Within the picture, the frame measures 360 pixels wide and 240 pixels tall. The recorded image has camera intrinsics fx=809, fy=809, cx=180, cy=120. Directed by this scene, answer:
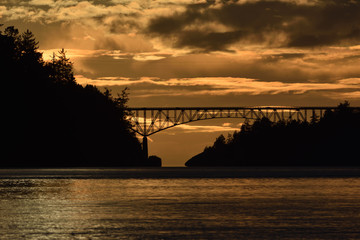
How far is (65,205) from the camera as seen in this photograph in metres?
29.8

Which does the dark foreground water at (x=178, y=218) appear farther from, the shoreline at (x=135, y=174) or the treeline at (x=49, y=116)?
the treeline at (x=49, y=116)

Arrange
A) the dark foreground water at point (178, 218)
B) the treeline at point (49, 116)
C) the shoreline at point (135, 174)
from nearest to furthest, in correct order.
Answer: the dark foreground water at point (178, 218) < the shoreline at point (135, 174) < the treeline at point (49, 116)

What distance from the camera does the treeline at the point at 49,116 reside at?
303 ft

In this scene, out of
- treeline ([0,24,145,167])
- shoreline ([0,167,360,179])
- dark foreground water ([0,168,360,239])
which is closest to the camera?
dark foreground water ([0,168,360,239])

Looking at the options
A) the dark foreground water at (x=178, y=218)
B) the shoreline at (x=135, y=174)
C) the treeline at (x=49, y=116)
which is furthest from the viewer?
the treeline at (x=49, y=116)

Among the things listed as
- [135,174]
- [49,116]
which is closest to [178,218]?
[135,174]

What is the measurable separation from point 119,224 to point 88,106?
329 feet

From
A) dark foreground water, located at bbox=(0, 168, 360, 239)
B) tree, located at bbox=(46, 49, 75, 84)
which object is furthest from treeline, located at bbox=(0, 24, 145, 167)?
dark foreground water, located at bbox=(0, 168, 360, 239)

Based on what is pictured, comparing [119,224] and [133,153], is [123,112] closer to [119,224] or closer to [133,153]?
[133,153]

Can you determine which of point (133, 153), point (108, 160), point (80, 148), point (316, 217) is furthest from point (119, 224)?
point (133, 153)

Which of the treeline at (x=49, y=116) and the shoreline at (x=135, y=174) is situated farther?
the treeline at (x=49, y=116)

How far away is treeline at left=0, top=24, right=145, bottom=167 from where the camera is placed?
92.3 meters

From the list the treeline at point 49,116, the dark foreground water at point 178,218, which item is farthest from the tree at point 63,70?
the dark foreground water at point 178,218

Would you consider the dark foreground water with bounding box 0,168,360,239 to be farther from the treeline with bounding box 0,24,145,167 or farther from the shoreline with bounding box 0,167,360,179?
the treeline with bounding box 0,24,145,167
